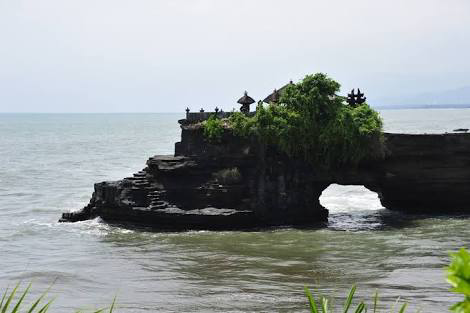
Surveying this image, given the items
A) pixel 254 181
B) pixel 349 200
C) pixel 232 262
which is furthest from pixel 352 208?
pixel 232 262

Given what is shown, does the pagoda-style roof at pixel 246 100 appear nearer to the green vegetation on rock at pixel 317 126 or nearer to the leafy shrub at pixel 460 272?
the green vegetation on rock at pixel 317 126

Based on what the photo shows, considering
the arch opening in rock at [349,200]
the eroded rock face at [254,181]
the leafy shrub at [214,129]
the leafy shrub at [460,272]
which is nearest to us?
the leafy shrub at [460,272]

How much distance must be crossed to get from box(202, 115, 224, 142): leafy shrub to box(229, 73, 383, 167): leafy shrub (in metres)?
0.65

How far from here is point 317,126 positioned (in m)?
28.8

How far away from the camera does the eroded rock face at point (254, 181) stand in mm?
28594

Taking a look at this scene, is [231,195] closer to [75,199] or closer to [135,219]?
[135,219]

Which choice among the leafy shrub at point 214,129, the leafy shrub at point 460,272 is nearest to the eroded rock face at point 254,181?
the leafy shrub at point 214,129

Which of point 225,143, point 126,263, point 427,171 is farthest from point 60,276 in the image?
point 427,171

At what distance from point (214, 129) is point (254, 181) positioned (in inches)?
114

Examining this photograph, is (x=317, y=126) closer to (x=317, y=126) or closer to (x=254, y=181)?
(x=317, y=126)

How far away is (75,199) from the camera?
41.7m

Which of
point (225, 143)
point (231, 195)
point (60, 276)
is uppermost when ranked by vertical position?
point (225, 143)

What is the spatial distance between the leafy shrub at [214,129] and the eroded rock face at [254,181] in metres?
0.29

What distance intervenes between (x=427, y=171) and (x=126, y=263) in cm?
1437
